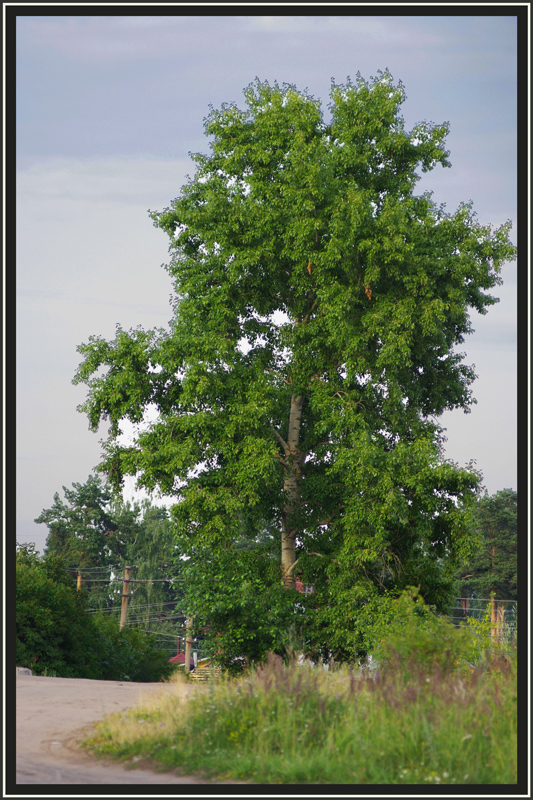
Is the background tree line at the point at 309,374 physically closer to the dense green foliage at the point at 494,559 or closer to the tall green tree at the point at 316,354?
the tall green tree at the point at 316,354

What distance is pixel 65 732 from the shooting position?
8.18m

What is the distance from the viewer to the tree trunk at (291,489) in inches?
702

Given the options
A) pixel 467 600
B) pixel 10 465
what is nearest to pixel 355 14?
pixel 10 465

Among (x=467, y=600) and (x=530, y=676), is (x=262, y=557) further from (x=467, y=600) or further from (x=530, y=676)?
(x=467, y=600)

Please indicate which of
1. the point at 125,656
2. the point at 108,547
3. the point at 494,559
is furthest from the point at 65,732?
the point at 108,547

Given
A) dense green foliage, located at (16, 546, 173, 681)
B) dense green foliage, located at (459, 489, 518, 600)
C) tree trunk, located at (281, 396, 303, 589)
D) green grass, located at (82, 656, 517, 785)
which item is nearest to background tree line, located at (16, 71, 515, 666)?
tree trunk, located at (281, 396, 303, 589)

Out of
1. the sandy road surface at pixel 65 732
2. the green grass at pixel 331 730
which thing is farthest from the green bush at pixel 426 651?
the sandy road surface at pixel 65 732

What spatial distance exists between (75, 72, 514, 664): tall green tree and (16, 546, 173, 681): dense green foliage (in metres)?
3.43

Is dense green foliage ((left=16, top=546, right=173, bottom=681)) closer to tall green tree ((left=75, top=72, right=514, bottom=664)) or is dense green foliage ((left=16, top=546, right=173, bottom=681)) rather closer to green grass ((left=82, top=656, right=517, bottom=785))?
tall green tree ((left=75, top=72, right=514, bottom=664))

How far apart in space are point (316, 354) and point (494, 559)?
123 feet

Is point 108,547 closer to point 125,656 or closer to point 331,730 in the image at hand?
point 125,656

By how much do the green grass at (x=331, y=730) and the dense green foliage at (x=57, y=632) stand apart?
1003 cm

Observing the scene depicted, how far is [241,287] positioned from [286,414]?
122 inches

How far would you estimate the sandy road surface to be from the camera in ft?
21.9
